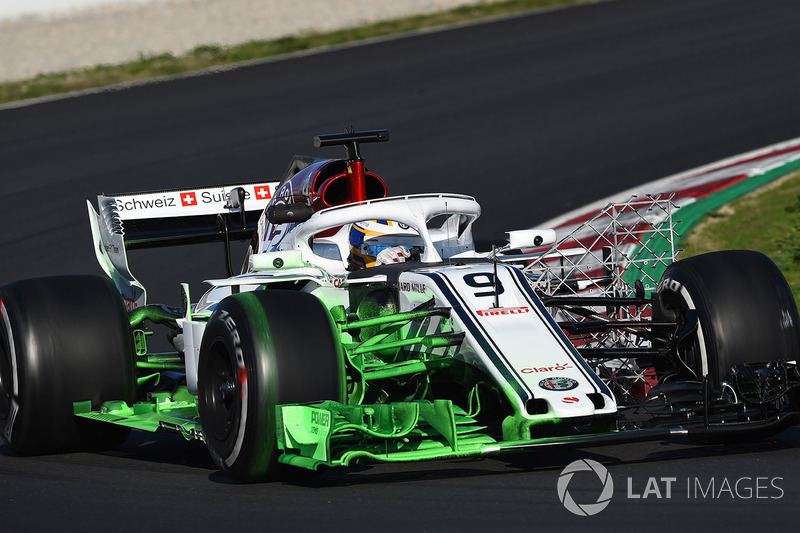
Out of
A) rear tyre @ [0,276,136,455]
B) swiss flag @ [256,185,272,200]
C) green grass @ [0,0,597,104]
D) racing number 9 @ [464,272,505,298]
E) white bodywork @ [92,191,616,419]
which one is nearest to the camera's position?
white bodywork @ [92,191,616,419]

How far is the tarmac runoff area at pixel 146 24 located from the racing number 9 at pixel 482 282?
55.8ft

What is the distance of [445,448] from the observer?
6.14 meters

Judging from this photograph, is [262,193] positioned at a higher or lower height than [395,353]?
higher

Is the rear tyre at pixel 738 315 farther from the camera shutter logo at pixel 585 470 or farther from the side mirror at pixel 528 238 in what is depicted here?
the side mirror at pixel 528 238

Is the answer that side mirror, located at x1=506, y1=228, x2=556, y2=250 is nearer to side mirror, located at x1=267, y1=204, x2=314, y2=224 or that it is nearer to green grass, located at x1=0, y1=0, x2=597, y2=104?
side mirror, located at x1=267, y1=204, x2=314, y2=224

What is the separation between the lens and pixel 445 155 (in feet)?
55.6

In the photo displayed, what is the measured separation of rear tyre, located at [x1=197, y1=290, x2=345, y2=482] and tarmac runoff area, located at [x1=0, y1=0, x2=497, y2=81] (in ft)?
56.7

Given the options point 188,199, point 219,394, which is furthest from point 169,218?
point 219,394

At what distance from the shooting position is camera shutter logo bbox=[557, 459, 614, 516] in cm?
573

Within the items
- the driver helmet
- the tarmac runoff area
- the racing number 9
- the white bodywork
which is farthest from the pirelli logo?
the tarmac runoff area

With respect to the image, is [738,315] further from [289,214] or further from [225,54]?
[225,54]

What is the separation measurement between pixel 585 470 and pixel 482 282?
47.8 inches

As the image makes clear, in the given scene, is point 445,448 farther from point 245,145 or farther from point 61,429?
point 245,145

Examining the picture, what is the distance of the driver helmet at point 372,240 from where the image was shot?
28.2 feet
